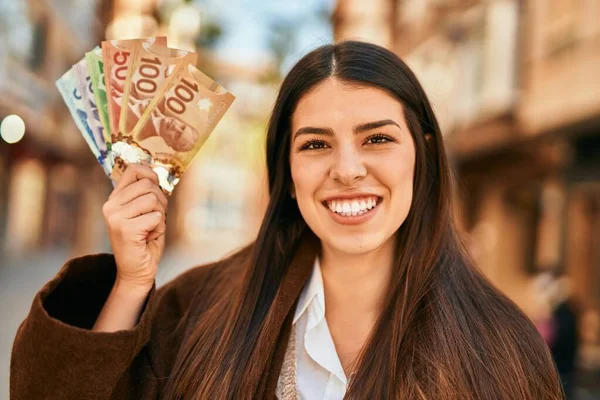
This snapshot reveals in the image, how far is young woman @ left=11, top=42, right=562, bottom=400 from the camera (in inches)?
69.8

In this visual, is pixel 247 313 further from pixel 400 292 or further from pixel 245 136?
Answer: pixel 245 136

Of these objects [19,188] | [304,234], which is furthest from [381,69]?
[19,188]

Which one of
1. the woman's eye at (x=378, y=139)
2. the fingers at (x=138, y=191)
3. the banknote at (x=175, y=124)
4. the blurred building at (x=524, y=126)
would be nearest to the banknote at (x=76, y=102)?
the banknote at (x=175, y=124)

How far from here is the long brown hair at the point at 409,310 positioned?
5.97 feet

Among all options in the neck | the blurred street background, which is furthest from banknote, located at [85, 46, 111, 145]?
the blurred street background

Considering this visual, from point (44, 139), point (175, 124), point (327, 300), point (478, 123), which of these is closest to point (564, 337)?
point (327, 300)

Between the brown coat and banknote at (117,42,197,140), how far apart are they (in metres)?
0.40

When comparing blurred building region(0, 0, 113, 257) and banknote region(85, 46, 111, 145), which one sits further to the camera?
blurred building region(0, 0, 113, 257)

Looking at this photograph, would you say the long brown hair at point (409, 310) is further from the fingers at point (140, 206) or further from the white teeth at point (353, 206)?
the fingers at point (140, 206)

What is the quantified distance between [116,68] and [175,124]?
22 centimetres

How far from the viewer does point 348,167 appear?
1.83m

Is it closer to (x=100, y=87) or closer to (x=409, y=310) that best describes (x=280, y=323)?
(x=409, y=310)

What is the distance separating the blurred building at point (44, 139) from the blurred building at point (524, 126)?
566 centimetres

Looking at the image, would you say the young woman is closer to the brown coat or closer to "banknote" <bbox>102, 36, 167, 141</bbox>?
the brown coat
